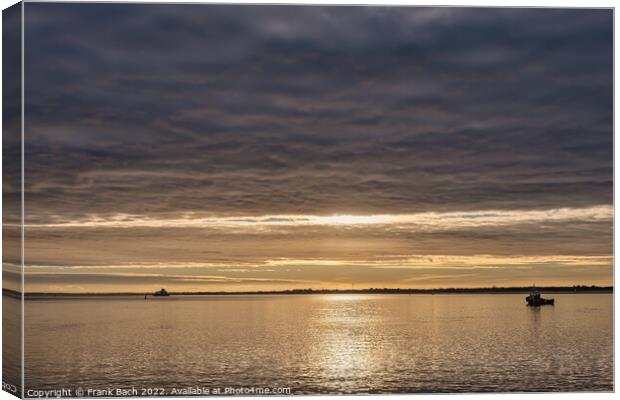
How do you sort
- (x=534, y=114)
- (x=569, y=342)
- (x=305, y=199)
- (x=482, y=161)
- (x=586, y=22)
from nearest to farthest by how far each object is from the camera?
(x=586, y=22)
(x=534, y=114)
(x=482, y=161)
(x=305, y=199)
(x=569, y=342)

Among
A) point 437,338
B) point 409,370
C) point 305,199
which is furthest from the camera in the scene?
point 437,338

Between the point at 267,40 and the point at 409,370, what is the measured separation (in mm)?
22300

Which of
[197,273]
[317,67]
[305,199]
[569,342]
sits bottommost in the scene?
[569,342]

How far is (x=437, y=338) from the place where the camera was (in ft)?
237

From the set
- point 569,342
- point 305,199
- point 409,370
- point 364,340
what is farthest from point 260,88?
point 569,342

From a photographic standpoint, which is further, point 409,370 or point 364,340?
point 364,340

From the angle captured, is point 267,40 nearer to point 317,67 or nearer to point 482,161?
point 317,67

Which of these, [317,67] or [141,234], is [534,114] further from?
[141,234]

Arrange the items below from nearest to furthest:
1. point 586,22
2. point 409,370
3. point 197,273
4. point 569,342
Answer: point 586,22, point 409,370, point 197,273, point 569,342

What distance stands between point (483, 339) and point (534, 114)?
136ft

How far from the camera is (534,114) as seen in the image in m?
29.4

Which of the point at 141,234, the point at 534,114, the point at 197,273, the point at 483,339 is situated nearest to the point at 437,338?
the point at 483,339

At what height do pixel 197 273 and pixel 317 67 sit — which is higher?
pixel 317 67

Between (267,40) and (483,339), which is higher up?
(267,40)
